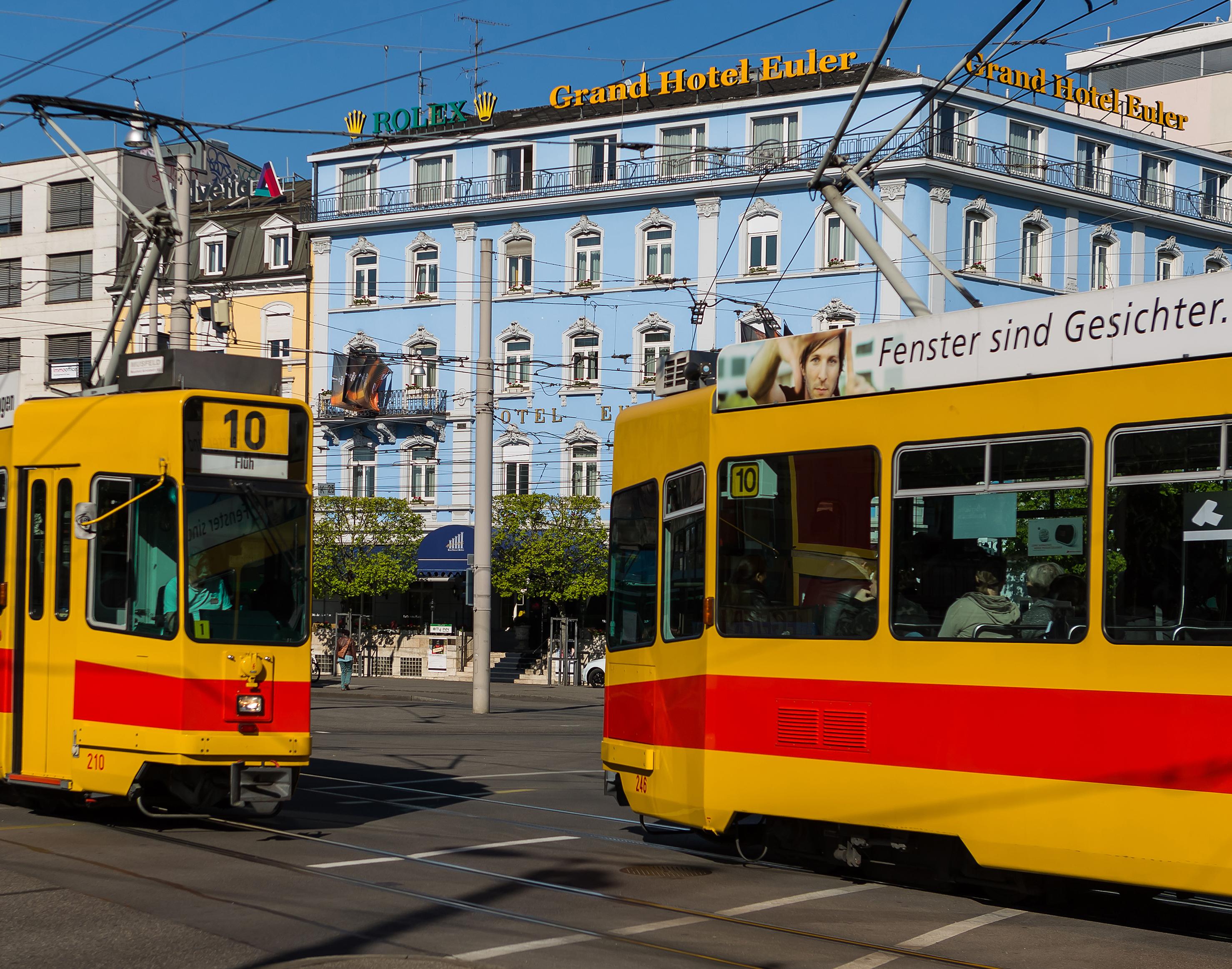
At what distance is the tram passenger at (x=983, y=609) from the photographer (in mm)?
8836

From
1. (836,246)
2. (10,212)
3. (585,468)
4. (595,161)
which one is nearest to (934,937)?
(836,246)

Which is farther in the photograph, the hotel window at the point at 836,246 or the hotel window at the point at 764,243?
the hotel window at the point at 764,243

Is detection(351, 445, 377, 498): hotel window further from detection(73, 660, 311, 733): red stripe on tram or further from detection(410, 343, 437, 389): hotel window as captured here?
detection(73, 660, 311, 733): red stripe on tram

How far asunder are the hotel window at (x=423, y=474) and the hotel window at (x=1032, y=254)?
19087 mm

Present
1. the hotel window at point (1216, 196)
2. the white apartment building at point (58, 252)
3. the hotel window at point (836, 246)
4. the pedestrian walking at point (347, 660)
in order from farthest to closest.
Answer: the white apartment building at point (58, 252)
the hotel window at point (1216, 196)
the hotel window at point (836, 246)
the pedestrian walking at point (347, 660)

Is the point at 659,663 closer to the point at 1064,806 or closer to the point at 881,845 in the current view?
the point at 881,845

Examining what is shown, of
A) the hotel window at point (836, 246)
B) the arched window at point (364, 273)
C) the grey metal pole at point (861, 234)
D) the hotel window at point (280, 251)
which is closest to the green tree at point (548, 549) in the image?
the hotel window at point (836, 246)

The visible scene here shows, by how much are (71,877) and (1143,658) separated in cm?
627

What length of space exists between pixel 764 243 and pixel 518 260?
28.3 feet

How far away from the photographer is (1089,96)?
48.1 m

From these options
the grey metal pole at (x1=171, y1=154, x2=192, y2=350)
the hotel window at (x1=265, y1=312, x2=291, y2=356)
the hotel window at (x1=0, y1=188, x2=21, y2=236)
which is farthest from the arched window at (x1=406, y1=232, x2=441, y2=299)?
the grey metal pole at (x1=171, y1=154, x2=192, y2=350)

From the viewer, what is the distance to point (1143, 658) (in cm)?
816

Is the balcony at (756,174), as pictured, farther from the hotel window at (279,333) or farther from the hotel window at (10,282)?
the hotel window at (10,282)

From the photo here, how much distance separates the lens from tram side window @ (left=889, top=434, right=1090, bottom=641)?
8562 millimetres
